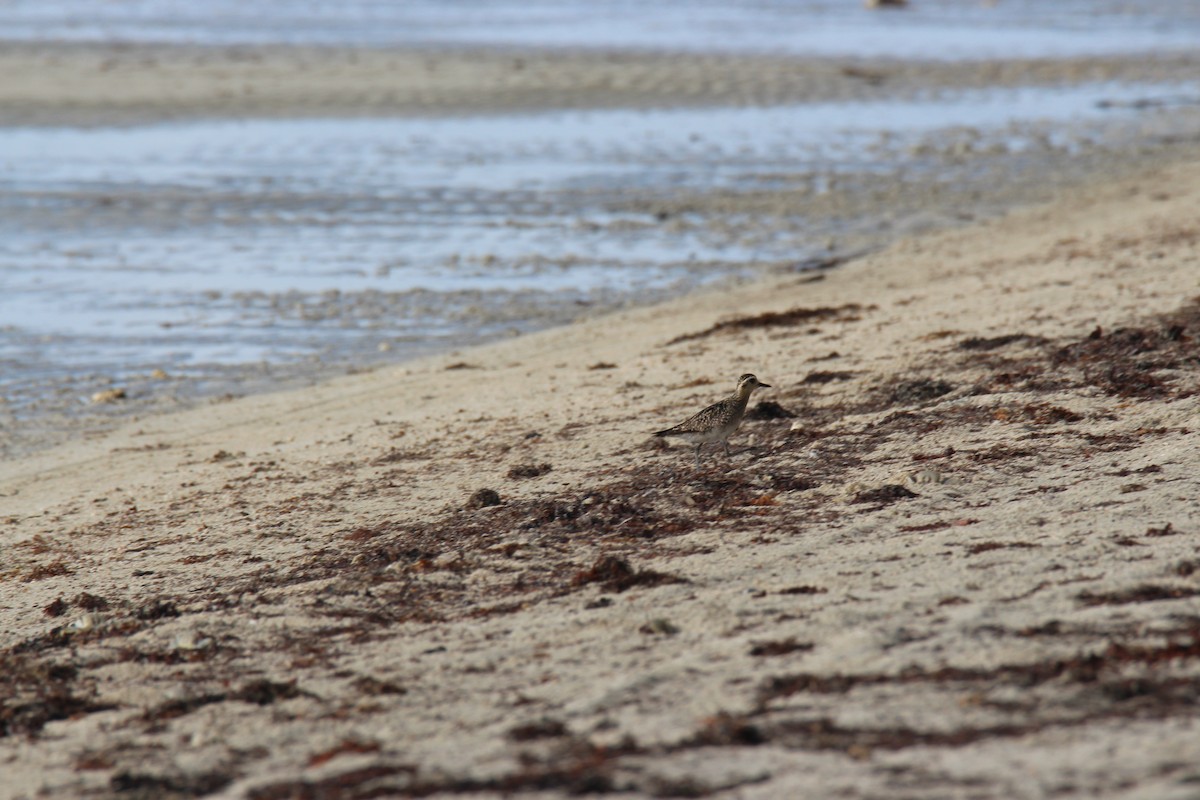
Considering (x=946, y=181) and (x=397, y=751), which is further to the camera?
(x=946, y=181)

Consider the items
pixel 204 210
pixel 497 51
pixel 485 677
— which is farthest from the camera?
pixel 497 51

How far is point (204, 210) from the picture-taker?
1540 centimetres

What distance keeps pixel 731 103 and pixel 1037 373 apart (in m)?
16.8

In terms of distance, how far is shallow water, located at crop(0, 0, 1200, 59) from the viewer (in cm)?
3262

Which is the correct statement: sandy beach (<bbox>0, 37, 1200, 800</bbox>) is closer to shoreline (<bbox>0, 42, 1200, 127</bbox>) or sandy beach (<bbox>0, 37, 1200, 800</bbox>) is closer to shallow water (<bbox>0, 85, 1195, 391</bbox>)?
shallow water (<bbox>0, 85, 1195, 391</bbox>)

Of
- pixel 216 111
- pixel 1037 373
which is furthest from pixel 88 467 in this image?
pixel 216 111

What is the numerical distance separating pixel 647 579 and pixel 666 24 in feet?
114

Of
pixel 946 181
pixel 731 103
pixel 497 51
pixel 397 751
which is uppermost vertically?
pixel 497 51

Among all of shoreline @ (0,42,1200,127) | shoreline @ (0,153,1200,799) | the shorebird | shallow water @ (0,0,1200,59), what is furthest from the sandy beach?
shallow water @ (0,0,1200,59)

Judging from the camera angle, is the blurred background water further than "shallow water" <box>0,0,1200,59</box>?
No

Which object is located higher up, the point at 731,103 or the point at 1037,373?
the point at 731,103

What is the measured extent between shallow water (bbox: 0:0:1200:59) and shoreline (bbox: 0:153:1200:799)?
23806mm

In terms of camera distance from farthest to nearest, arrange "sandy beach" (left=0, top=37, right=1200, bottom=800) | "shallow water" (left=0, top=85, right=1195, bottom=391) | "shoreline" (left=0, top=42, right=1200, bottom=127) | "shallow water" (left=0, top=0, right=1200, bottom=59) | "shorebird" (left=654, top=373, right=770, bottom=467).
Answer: "shallow water" (left=0, top=0, right=1200, bottom=59) < "shoreline" (left=0, top=42, right=1200, bottom=127) < "shallow water" (left=0, top=85, right=1195, bottom=391) < "shorebird" (left=654, top=373, right=770, bottom=467) < "sandy beach" (left=0, top=37, right=1200, bottom=800)

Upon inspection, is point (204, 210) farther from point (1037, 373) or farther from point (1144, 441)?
point (1144, 441)
